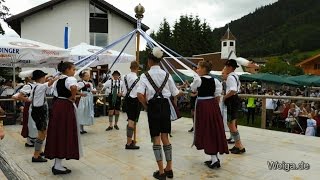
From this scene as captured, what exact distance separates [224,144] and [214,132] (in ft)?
0.82

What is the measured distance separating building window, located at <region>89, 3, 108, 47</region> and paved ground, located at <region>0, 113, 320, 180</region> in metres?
23.7

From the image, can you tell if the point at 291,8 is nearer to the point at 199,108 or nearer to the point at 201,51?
the point at 201,51

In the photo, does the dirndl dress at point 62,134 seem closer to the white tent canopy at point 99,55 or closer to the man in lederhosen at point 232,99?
the man in lederhosen at point 232,99

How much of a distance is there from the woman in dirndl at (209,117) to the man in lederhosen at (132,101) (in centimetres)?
200

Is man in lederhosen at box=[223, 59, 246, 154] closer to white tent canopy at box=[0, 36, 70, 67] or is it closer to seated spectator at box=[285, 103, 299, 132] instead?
white tent canopy at box=[0, 36, 70, 67]

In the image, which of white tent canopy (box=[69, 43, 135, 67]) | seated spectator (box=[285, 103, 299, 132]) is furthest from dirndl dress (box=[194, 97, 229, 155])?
seated spectator (box=[285, 103, 299, 132])

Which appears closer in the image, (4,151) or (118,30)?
(4,151)

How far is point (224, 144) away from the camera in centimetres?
616

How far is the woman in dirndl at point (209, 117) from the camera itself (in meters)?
6.13

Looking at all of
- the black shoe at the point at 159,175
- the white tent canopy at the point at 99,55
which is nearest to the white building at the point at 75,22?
the white tent canopy at the point at 99,55

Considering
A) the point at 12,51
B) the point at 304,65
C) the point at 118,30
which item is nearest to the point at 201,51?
the point at 304,65

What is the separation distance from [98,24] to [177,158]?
89.9 ft

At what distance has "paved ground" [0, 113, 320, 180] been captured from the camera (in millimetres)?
5883

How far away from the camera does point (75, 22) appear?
3228 cm
